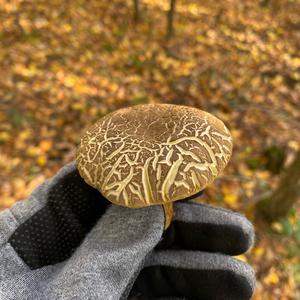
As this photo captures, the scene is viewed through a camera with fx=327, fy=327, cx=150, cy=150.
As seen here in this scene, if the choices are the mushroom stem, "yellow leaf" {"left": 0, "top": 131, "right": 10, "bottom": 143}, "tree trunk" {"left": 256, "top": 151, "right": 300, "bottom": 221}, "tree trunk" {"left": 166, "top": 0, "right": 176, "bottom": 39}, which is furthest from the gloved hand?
"tree trunk" {"left": 166, "top": 0, "right": 176, "bottom": 39}

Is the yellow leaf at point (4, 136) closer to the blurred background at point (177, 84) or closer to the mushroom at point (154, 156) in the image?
the blurred background at point (177, 84)

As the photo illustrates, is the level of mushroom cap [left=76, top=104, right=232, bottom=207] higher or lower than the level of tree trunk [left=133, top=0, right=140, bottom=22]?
higher

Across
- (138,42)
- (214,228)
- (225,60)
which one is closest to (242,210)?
(214,228)

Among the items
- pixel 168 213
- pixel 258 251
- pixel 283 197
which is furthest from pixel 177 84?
pixel 168 213

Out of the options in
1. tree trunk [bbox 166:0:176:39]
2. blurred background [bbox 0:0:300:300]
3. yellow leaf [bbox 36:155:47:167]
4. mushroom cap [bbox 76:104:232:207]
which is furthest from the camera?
tree trunk [bbox 166:0:176:39]

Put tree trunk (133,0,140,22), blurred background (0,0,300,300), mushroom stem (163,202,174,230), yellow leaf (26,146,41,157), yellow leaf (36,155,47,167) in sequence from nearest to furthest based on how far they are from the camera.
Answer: mushroom stem (163,202,174,230)
blurred background (0,0,300,300)
yellow leaf (36,155,47,167)
yellow leaf (26,146,41,157)
tree trunk (133,0,140,22)

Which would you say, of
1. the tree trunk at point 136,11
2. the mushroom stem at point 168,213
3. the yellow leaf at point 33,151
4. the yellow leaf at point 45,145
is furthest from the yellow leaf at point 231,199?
the tree trunk at point 136,11

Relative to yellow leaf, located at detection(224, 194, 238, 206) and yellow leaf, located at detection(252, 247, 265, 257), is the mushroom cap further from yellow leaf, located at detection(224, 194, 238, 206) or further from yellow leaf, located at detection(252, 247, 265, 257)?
yellow leaf, located at detection(224, 194, 238, 206)
